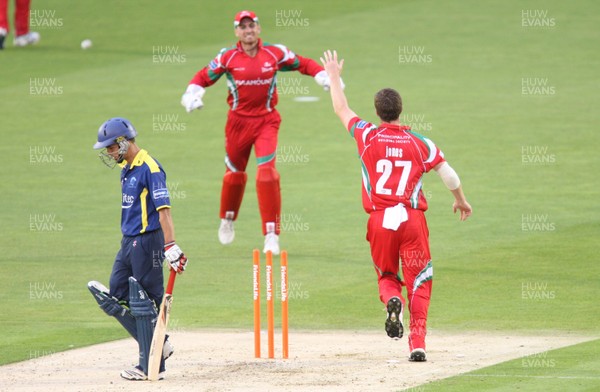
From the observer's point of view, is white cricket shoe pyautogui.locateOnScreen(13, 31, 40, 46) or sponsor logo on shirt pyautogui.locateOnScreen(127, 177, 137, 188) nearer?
sponsor logo on shirt pyautogui.locateOnScreen(127, 177, 137, 188)

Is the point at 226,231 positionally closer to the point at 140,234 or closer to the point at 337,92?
the point at 337,92

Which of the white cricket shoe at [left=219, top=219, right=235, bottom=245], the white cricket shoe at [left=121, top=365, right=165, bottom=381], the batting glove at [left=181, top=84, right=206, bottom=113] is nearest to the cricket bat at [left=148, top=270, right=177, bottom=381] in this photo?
the white cricket shoe at [left=121, top=365, right=165, bottom=381]

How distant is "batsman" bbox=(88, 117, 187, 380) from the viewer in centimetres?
1152

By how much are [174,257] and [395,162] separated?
2.12 m

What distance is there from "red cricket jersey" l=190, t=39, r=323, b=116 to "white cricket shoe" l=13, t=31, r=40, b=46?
17061mm

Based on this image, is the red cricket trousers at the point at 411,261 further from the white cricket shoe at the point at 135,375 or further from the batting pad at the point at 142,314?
the white cricket shoe at the point at 135,375

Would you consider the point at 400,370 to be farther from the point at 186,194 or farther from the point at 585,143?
the point at 585,143

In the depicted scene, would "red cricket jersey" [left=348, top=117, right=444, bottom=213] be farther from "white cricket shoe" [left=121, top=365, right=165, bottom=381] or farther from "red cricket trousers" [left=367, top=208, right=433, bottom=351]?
"white cricket shoe" [left=121, top=365, right=165, bottom=381]

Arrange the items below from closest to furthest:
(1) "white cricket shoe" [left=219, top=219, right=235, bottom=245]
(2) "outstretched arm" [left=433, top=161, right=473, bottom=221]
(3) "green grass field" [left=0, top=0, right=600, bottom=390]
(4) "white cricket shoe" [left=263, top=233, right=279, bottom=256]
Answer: (2) "outstretched arm" [left=433, top=161, right=473, bottom=221]
(3) "green grass field" [left=0, top=0, right=600, bottom=390]
(4) "white cricket shoe" [left=263, top=233, right=279, bottom=256]
(1) "white cricket shoe" [left=219, top=219, right=235, bottom=245]

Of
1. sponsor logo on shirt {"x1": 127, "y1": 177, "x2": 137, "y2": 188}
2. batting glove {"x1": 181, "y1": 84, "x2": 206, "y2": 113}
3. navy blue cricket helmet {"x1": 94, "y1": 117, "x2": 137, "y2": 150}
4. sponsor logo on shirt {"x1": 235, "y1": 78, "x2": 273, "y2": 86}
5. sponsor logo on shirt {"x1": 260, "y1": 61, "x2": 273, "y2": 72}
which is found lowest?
sponsor logo on shirt {"x1": 127, "y1": 177, "x2": 137, "y2": 188}

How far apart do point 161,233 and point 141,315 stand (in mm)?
729

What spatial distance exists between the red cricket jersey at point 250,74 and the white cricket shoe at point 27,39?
56.0 ft

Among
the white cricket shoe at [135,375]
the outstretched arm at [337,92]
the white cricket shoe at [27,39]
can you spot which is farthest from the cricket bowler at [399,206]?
the white cricket shoe at [27,39]

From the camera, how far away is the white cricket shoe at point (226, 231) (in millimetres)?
18266
